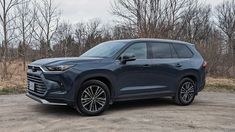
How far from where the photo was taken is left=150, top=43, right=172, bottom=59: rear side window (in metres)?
8.77

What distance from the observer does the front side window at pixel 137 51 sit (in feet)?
27.1

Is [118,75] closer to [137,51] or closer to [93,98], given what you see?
[93,98]

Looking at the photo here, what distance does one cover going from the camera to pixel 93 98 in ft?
24.9

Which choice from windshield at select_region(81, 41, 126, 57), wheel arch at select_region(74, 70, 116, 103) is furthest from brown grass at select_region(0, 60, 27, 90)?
wheel arch at select_region(74, 70, 116, 103)

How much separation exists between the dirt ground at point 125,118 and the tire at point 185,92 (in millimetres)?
201

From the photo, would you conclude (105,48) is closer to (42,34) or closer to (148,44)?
(148,44)

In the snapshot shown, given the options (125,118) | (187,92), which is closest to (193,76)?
(187,92)

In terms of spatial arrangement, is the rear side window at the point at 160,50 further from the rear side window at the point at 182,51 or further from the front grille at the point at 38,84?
the front grille at the point at 38,84

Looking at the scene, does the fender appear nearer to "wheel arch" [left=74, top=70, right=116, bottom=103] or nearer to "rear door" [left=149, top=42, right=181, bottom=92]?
"wheel arch" [left=74, top=70, right=116, bottom=103]

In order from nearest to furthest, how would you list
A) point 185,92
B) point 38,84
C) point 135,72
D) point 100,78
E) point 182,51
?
point 38,84, point 100,78, point 135,72, point 185,92, point 182,51

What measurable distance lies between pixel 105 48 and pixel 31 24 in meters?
11.2

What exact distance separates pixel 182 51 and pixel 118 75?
2437mm

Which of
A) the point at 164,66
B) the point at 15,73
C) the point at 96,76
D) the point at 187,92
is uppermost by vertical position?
the point at 164,66

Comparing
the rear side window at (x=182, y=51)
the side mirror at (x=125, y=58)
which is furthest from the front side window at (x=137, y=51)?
the rear side window at (x=182, y=51)
